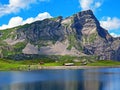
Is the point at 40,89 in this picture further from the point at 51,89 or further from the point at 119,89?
the point at 119,89

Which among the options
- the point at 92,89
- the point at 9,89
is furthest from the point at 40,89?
the point at 92,89

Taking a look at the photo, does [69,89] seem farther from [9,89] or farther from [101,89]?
[9,89]

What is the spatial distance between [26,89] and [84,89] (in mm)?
22819

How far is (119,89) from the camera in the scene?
112875 millimetres

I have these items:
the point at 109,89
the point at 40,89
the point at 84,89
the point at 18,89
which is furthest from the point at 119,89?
the point at 18,89

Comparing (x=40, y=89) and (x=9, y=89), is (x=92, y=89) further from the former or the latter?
(x=9, y=89)

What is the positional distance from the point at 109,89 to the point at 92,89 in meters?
6.65

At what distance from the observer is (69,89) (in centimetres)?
11694

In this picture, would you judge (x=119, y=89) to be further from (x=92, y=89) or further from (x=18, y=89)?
(x=18, y=89)

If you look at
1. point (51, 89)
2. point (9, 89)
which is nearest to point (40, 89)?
point (51, 89)

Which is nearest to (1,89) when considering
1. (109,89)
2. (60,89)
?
(60,89)

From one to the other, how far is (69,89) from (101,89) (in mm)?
12812

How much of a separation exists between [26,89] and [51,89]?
10.0 meters

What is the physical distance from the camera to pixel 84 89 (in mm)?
116438
